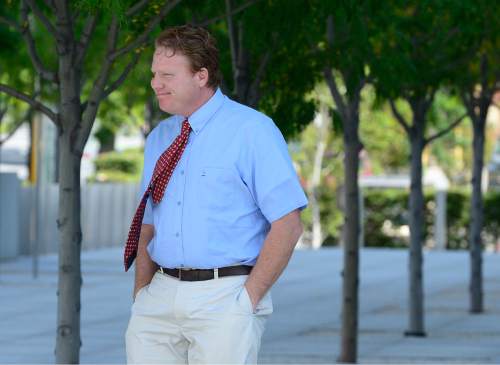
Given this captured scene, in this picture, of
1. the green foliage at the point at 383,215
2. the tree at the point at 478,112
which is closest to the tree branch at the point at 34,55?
the tree at the point at 478,112

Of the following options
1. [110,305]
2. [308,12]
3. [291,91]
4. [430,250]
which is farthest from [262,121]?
[430,250]

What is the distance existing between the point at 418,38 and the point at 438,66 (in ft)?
1.14

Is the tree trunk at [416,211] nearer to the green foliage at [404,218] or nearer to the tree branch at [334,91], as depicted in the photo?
the tree branch at [334,91]

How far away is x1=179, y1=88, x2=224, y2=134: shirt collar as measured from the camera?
15.7 ft

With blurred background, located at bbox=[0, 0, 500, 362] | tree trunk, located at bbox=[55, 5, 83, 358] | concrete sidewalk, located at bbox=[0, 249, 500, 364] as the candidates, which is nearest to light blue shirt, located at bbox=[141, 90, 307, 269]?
blurred background, located at bbox=[0, 0, 500, 362]

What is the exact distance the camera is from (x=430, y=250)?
3294cm

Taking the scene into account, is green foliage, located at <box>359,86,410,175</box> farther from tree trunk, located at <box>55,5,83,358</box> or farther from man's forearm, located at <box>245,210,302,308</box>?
man's forearm, located at <box>245,210,302,308</box>

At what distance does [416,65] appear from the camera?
13266mm

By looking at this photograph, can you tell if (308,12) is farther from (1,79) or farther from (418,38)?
(1,79)

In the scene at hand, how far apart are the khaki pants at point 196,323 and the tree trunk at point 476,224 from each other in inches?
489

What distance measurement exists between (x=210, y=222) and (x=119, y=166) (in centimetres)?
4232

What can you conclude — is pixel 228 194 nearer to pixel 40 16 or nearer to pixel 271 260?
pixel 271 260

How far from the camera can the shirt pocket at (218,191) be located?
4.65 meters

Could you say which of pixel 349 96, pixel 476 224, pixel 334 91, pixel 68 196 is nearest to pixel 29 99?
pixel 68 196
